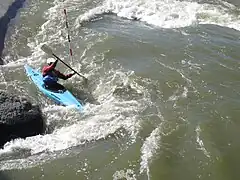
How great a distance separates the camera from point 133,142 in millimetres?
11492

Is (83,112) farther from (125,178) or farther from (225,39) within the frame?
(225,39)

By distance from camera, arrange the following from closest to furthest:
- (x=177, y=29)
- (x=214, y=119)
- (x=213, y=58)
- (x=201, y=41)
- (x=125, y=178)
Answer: (x=125, y=178) → (x=214, y=119) → (x=213, y=58) → (x=201, y=41) → (x=177, y=29)

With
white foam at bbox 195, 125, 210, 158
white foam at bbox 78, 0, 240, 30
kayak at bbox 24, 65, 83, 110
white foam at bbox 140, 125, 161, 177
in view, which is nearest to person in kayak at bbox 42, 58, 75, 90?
kayak at bbox 24, 65, 83, 110

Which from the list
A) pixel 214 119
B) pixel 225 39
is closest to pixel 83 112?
pixel 214 119

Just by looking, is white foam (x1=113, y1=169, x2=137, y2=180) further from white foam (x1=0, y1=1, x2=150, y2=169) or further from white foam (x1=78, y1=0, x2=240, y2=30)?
white foam (x1=78, y1=0, x2=240, y2=30)

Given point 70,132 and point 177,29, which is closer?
point 70,132

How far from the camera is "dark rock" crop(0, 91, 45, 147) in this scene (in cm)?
1125

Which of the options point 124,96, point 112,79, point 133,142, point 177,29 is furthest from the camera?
point 177,29

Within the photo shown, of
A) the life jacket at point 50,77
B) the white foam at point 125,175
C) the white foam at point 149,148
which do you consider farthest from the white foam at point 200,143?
the life jacket at point 50,77

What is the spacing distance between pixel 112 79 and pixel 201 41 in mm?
4554

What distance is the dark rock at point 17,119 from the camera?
11.2 metres

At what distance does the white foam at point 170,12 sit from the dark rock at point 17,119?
8811mm

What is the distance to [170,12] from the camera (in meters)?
20.1

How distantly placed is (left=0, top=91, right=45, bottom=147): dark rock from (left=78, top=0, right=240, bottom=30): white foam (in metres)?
8.81
